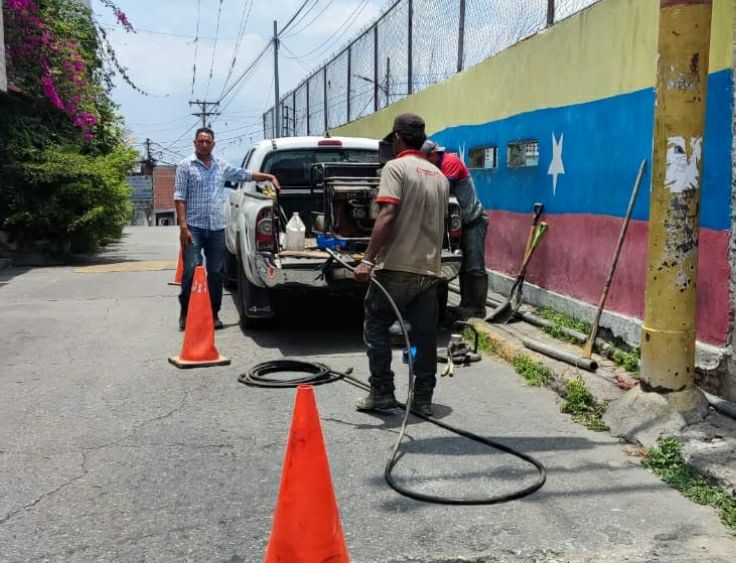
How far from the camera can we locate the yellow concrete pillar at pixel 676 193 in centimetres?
438

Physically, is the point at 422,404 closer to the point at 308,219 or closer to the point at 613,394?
the point at 613,394

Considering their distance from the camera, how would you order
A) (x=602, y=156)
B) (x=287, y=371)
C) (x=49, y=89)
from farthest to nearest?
(x=49, y=89) < (x=602, y=156) < (x=287, y=371)

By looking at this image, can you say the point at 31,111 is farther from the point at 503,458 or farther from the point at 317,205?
the point at 503,458

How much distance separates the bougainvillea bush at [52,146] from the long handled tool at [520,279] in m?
9.81

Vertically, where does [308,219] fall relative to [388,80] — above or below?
below

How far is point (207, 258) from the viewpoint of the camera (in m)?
7.59

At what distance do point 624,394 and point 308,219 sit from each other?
4.41 metres

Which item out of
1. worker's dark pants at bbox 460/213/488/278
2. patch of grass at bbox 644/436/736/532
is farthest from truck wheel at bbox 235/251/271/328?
patch of grass at bbox 644/436/736/532

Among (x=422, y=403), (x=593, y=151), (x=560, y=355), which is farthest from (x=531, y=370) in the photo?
(x=593, y=151)

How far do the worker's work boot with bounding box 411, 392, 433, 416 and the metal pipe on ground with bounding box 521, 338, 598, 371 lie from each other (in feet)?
4.48

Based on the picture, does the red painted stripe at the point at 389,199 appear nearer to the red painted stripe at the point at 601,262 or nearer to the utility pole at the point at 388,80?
the red painted stripe at the point at 601,262

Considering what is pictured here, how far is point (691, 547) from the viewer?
10.5 ft

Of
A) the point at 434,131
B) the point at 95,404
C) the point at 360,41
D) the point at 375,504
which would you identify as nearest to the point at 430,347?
the point at 375,504

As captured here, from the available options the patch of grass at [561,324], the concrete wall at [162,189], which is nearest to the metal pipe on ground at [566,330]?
the patch of grass at [561,324]
